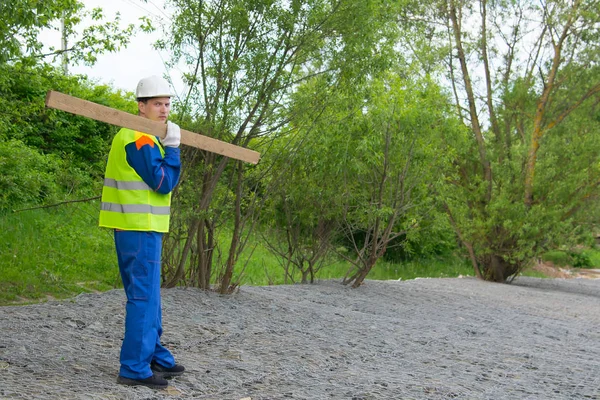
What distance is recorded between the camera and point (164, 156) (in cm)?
421

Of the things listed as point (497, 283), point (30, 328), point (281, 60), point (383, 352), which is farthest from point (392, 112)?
point (497, 283)

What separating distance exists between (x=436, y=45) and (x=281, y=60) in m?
8.85

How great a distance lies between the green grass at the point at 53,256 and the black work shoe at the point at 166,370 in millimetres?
3777

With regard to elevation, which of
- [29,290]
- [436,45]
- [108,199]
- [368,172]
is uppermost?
[436,45]

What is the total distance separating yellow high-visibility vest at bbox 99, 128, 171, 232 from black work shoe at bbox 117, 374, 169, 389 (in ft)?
2.82

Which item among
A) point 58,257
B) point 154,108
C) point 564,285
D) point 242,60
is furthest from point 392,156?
point 564,285

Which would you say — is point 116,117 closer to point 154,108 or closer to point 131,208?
point 154,108

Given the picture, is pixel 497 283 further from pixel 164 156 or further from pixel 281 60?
pixel 164 156

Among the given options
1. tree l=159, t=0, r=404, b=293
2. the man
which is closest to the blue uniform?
the man

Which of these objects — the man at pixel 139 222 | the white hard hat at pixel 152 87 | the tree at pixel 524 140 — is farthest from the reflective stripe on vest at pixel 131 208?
the tree at pixel 524 140

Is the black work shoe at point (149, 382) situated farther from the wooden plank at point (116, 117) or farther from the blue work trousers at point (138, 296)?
the wooden plank at point (116, 117)

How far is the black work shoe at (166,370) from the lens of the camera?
4531 mm

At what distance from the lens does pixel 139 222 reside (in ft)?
13.5

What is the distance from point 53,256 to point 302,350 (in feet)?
18.4
